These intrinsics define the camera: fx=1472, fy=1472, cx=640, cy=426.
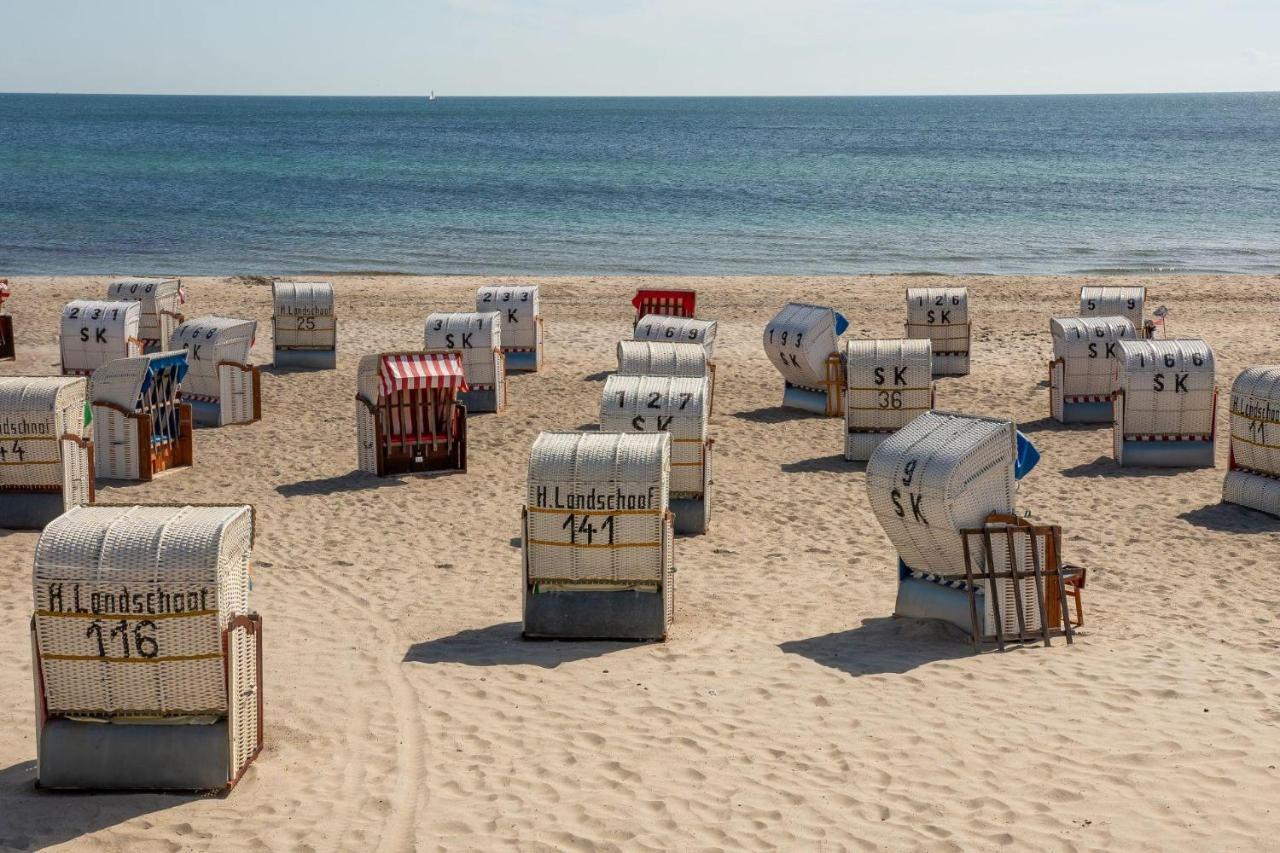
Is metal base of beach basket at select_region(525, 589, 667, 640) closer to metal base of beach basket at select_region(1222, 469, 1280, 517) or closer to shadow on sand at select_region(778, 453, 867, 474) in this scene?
shadow on sand at select_region(778, 453, 867, 474)

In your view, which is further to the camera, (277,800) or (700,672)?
(700,672)

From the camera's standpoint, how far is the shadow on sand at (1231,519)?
16.9 metres

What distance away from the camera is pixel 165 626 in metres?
9.27

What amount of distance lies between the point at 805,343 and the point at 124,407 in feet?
33.9

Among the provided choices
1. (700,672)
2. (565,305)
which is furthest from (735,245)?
(700,672)

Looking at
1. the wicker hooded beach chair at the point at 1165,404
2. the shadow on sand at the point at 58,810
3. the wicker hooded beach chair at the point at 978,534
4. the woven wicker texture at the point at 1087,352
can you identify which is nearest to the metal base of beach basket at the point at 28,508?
the shadow on sand at the point at 58,810

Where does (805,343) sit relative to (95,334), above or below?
below

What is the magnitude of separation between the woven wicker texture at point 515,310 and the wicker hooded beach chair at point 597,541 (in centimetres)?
1403

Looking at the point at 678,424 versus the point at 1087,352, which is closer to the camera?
the point at 678,424

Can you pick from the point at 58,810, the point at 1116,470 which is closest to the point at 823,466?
the point at 1116,470

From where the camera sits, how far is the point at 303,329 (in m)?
27.0

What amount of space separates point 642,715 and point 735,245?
44437 millimetres

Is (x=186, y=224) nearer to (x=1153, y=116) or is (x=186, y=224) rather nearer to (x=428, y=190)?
(x=428, y=190)

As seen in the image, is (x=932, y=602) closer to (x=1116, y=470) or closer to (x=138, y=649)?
(x=138, y=649)
